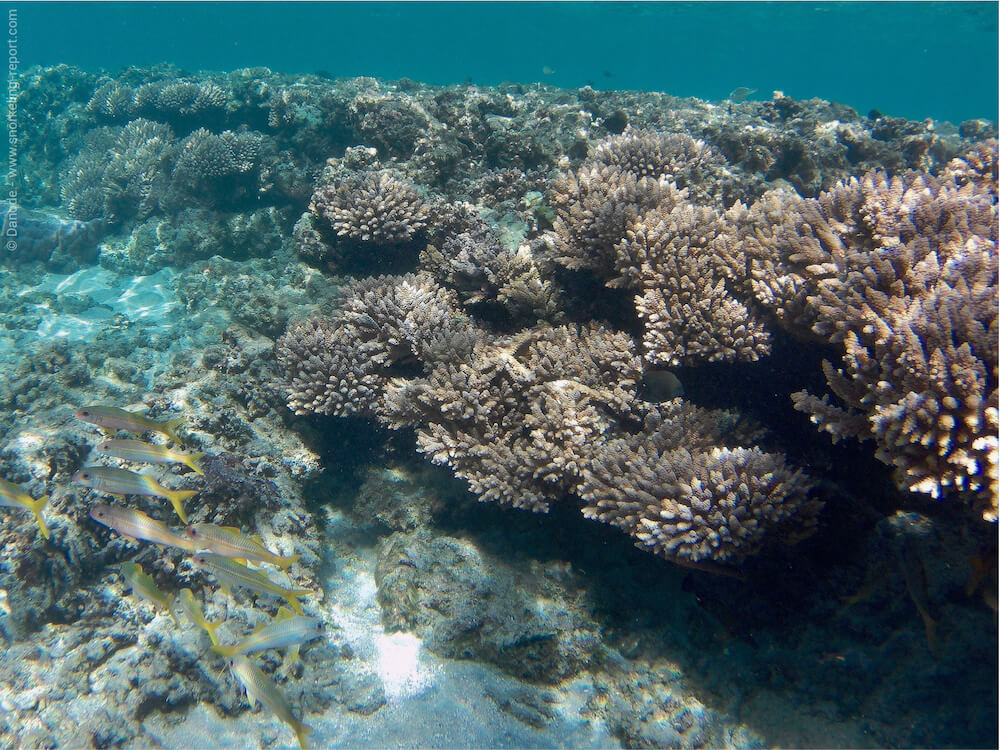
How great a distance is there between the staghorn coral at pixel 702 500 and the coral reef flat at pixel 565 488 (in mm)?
23

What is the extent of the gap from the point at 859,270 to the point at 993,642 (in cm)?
238

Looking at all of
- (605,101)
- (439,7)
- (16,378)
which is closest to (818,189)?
(605,101)


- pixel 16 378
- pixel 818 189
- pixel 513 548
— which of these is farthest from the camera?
pixel 818 189

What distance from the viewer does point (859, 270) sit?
3367 mm

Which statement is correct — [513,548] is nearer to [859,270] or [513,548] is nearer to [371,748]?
[371,748]

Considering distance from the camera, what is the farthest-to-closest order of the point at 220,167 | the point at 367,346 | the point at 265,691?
the point at 220,167, the point at 367,346, the point at 265,691

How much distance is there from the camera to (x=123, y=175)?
1148 centimetres

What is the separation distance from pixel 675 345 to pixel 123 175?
13.4m

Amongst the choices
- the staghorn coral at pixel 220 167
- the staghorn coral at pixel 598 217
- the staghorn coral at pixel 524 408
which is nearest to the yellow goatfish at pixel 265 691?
the staghorn coral at pixel 524 408

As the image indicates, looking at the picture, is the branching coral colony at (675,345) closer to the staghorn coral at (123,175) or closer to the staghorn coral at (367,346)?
the staghorn coral at (367,346)

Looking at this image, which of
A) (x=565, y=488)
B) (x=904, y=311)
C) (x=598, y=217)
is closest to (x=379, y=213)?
(x=598, y=217)

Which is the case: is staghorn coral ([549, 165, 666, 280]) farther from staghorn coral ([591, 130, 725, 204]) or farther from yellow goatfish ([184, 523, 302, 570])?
yellow goatfish ([184, 523, 302, 570])

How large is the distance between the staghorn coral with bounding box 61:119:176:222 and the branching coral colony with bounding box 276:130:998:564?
338 inches

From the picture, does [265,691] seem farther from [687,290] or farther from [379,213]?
[379,213]
